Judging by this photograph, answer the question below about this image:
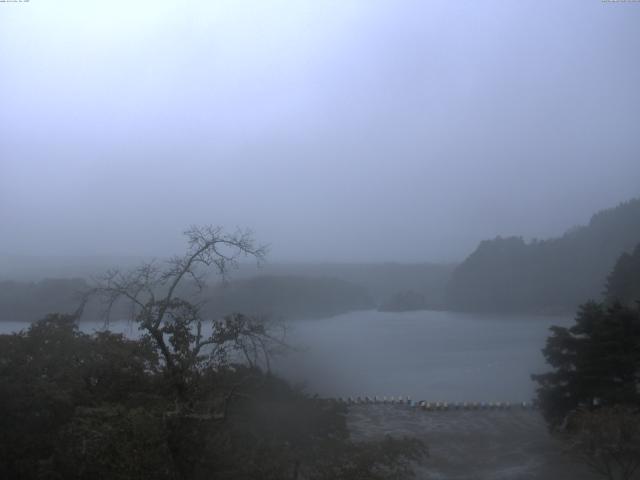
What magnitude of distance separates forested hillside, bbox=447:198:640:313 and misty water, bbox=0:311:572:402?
5.20 feet

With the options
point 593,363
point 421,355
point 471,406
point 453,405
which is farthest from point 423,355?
point 593,363

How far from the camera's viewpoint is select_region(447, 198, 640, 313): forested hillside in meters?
38.4

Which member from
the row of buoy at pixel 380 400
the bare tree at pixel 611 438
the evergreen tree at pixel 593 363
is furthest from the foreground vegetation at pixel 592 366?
the row of buoy at pixel 380 400

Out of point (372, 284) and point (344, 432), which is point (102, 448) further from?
point (372, 284)

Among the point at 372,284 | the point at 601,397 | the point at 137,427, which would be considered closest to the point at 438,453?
the point at 601,397

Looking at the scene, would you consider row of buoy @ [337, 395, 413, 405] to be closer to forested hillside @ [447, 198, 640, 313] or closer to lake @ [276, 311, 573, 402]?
lake @ [276, 311, 573, 402]

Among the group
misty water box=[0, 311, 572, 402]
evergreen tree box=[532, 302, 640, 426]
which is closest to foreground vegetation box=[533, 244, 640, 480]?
evergreen tree box=[532, 302, 640, 426]

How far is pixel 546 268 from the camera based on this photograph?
41000 mm

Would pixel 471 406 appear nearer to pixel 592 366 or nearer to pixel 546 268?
pixel 592 366

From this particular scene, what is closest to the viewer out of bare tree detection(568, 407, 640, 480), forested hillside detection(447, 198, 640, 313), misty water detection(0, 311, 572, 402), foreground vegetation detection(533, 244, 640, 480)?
bare tree detection(568, 407, 640, 480)

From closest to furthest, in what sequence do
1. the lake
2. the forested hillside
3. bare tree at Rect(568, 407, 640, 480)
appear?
bare tree at Rect(568, 407, 640, 480) < the lake < the forested hillside

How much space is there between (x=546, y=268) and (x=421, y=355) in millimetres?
13662

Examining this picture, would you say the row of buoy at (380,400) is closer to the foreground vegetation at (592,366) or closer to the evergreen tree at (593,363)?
the foreground vegetation at (592,366)

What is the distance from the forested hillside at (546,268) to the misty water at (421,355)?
5.20ft
